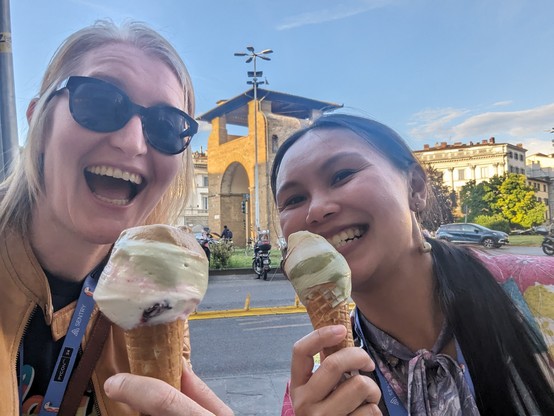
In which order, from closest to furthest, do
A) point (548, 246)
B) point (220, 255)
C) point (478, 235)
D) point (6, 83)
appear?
point (6, 83), point (548, 246), point (220, 255), point (478, 235)

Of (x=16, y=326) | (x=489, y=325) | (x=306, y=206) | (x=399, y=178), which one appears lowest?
(x=489, y=325)

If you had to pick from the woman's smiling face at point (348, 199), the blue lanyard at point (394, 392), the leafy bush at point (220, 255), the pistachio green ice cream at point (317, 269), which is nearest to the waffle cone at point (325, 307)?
the pistachio green ice cream at point (317, 269)

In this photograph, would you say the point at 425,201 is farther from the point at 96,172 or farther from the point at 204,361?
the point at 204,361

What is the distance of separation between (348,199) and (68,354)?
119 cm

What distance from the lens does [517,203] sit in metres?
38.4

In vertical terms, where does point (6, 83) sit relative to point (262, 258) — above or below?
above

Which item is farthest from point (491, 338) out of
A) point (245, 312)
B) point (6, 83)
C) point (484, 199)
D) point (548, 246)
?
point (484, 199)

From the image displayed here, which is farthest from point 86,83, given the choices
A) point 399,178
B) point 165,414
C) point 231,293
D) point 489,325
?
point 231,293

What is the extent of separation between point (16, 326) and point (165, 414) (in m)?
0.68

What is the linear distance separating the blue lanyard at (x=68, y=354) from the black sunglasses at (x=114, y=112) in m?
0.62

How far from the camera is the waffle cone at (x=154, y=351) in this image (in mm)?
1027

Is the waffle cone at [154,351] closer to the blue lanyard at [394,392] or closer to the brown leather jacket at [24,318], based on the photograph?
the brown leather jacket at [24,318]

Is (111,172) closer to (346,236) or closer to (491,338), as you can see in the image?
(346,236)

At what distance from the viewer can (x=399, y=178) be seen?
182 centimetres
